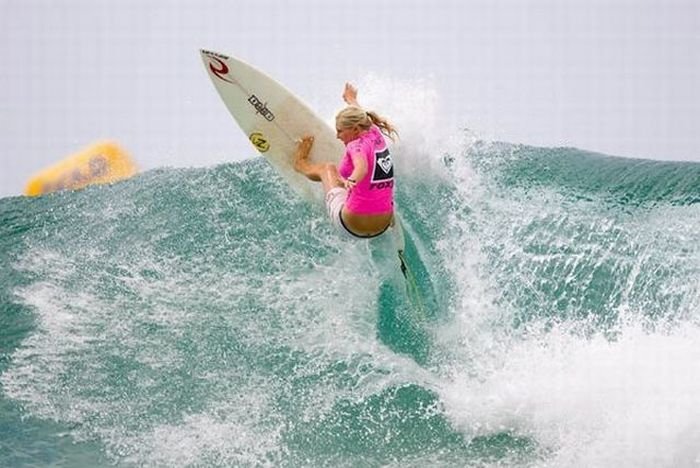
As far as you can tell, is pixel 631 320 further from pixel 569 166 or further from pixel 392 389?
pixel 569 166

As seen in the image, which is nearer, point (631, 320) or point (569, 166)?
point (631, 320)

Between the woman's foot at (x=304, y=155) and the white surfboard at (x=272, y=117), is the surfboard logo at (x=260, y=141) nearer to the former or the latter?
the white surfboard at (x=272, y=117)

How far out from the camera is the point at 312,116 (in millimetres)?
8062

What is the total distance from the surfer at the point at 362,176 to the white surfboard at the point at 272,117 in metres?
0.98

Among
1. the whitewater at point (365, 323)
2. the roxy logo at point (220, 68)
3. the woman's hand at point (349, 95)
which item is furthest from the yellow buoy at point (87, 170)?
the woman's hand at point (349, 95)

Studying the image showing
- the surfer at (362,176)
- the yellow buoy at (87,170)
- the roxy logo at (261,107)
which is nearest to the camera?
the surfer at (362,176)

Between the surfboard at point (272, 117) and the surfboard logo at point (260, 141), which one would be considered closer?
the surfboard at point (272, 117)

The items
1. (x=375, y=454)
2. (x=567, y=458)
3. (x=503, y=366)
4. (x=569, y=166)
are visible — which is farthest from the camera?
(x=569, y=166)

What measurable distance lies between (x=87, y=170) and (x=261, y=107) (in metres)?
7.33

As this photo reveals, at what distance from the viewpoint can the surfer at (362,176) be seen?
668 cm

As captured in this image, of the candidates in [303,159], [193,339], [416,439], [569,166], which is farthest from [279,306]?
[569,166]

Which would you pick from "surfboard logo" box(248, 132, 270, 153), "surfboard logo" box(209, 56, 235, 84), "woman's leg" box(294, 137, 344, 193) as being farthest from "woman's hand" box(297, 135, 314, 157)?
"surfboard logo" box(209, 56, 235, 84)

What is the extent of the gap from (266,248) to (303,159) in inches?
40.6

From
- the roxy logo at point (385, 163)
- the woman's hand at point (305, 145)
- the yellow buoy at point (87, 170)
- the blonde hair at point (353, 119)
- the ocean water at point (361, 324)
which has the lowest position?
the yellow buoy at point (87, 170)
